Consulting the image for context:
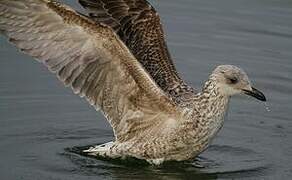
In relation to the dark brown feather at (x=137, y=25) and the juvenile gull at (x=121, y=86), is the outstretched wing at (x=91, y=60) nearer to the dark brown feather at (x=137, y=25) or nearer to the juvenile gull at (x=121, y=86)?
the juvenile gull at (x=121, y=86)

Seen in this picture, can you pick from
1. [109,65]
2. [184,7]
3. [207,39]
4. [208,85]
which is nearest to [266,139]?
[208,85]

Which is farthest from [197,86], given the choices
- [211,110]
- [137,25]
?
[211,110]

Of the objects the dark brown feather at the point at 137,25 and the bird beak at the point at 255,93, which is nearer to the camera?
the bird beak at the point at 255,93

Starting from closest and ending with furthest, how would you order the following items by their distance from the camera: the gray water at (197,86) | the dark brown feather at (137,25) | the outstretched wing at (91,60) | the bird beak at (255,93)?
the outstretched wing at (91,60) → the bird beak at (255,93) → the gray water at (197,86) → the dark brown feather at (137,25)

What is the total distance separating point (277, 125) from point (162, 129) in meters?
1.82

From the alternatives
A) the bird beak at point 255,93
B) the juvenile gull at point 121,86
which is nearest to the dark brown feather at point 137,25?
the juvenile gull at point 121,86

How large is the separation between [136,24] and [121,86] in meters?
1.35

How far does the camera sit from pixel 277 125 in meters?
11.5

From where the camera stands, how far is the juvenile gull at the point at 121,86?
9773 millimetres

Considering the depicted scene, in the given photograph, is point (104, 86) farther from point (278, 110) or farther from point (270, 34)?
point (270, 34)

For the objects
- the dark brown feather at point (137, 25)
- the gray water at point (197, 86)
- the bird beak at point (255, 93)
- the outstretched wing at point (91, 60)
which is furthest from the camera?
the dark brown feather at point (137, 25)

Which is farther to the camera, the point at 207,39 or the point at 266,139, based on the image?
the point at 207,39

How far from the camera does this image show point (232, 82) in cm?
999

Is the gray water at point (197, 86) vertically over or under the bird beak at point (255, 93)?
under
